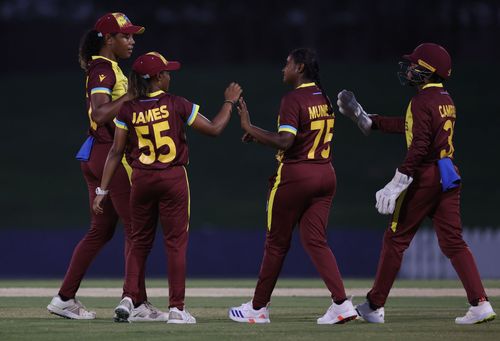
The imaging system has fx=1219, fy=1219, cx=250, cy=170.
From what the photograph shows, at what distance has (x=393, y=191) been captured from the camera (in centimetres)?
1084

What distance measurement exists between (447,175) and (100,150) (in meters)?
3.26

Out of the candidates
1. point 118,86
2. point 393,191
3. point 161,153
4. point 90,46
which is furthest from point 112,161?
point 393,191

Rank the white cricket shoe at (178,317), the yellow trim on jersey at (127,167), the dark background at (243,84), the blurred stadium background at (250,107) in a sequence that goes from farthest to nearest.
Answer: the dark background at (243,84) → the blurred stadium background at (250,107) → the yellow trim on jersey at (127,167) → the white cricket shoe at (178,317)

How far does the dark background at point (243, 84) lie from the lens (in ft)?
114

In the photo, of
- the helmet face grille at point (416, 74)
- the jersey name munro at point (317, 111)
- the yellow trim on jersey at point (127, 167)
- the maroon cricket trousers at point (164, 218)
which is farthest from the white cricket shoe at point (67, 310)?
the helmet face grille at point (416, 74)

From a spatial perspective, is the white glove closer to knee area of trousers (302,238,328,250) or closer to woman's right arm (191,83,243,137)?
knee area of trousers (302,238,328,250)

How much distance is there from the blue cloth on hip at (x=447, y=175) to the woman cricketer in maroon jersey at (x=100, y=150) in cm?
286

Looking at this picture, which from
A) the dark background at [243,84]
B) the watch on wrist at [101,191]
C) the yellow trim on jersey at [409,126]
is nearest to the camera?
the yellow trim on jersey at [409,126]

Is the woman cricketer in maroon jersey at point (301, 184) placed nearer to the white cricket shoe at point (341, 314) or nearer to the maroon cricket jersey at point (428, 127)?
the white cricket shoe at point (341, 314)

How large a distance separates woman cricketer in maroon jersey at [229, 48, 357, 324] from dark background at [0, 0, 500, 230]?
21.5 meters

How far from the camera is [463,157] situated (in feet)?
120

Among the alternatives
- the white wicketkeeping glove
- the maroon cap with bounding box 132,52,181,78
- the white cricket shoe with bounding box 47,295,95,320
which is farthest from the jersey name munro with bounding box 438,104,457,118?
the white cricket shoe with bounding box 47,295,95,320

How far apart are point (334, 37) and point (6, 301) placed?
107 ft

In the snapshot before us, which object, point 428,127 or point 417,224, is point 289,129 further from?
point 417,224
